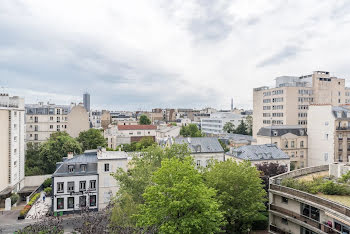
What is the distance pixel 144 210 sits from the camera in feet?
65.6

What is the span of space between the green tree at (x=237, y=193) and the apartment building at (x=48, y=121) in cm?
5909

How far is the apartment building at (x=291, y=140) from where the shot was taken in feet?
181

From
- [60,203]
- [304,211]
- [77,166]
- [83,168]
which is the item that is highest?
[77,166]

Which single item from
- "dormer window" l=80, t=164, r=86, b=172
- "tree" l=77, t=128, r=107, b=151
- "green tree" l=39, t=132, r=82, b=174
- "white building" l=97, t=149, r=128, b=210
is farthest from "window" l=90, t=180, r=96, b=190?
"tree" l=77, t=128, r=107, b=151

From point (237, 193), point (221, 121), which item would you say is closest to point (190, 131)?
point (221, 121)

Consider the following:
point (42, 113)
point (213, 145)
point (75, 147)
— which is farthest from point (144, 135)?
point (213, 145)

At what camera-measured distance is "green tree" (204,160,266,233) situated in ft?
83.8

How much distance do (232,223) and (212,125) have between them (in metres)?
107

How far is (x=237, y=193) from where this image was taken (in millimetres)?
26281

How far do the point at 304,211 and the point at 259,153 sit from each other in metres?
22.0

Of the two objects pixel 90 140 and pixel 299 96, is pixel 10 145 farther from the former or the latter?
pixel 299 96

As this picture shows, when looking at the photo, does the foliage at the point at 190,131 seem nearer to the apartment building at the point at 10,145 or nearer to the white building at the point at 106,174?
the white building at the point at 106,174

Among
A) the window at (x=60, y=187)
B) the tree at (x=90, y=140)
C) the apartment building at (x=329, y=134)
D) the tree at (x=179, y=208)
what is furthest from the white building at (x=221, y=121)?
the tree at (x=179, y=208)

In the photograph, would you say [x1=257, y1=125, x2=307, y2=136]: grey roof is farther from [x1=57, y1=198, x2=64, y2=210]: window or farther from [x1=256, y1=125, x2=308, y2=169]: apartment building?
[x1=57, y1=198, x2=64, y2=210]: window
